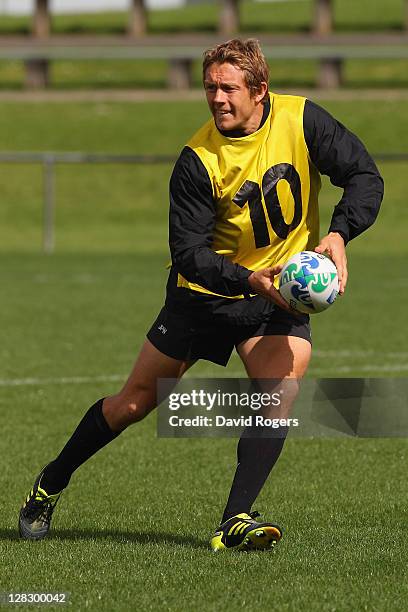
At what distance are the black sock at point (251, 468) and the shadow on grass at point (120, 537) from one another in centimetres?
23

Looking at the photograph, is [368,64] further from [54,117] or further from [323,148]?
[323,148]

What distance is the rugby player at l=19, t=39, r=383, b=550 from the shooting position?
220 inches

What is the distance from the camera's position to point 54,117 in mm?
37969

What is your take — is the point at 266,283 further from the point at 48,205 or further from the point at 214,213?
the point at 48,205

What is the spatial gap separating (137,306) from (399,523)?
981cm

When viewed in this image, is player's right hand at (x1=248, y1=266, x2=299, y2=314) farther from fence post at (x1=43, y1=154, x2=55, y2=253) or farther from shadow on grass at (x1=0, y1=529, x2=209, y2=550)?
fence post at (x1=43, y1=154, x2=55, y2=253)

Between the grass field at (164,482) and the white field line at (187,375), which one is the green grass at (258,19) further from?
the white field line at (187,375)

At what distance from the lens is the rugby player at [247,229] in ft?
18.3

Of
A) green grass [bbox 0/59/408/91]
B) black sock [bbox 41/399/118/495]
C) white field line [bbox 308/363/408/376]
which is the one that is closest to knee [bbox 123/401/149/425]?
black sock [bbox 41/399/118/495]

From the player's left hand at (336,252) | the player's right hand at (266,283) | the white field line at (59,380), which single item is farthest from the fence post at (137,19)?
the player's right hand at (266,283)

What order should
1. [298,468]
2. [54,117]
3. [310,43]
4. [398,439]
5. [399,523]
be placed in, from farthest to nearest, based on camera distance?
[310,43]
[54,117]
[398,439]
[298,468]
[399,523]

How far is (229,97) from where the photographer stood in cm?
559

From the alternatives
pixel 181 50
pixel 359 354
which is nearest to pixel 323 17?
pixel 181 50

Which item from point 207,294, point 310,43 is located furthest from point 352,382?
point 310,43
